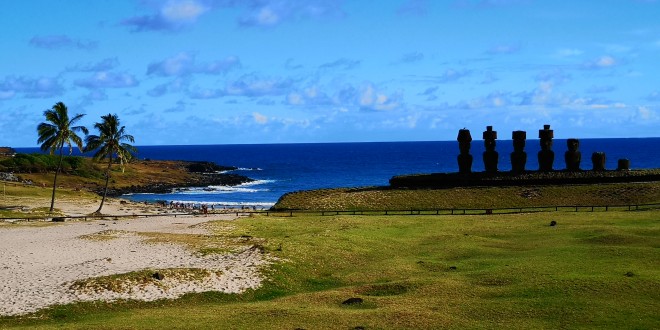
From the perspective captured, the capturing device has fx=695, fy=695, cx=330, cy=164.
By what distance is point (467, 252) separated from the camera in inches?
1721

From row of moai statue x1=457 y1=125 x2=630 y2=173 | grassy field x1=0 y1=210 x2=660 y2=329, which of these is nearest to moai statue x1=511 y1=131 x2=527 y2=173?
row of moai statue x1=457 y1=125 x2=630 y2=173

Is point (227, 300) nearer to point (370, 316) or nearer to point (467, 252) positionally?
point (370, 316)

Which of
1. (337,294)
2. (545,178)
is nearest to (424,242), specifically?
(337,294)

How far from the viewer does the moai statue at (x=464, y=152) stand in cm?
8638

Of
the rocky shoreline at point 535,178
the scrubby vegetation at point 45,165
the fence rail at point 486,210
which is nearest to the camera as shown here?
the fence rail at point 486,210

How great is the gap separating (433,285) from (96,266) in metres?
18.7

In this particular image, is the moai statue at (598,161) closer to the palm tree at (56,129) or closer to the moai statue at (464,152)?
the moai statue at (464,152)

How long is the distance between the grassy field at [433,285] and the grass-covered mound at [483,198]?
19093 mm

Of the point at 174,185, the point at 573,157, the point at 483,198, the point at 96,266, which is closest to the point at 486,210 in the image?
the point at 483,198

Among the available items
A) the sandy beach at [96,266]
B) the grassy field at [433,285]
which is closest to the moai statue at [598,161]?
the grassy field at [433,285]

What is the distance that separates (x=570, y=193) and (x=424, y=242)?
33298 mm

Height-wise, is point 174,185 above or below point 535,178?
below

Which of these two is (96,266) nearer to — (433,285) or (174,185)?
(433,285)

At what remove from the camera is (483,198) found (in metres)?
75.4
